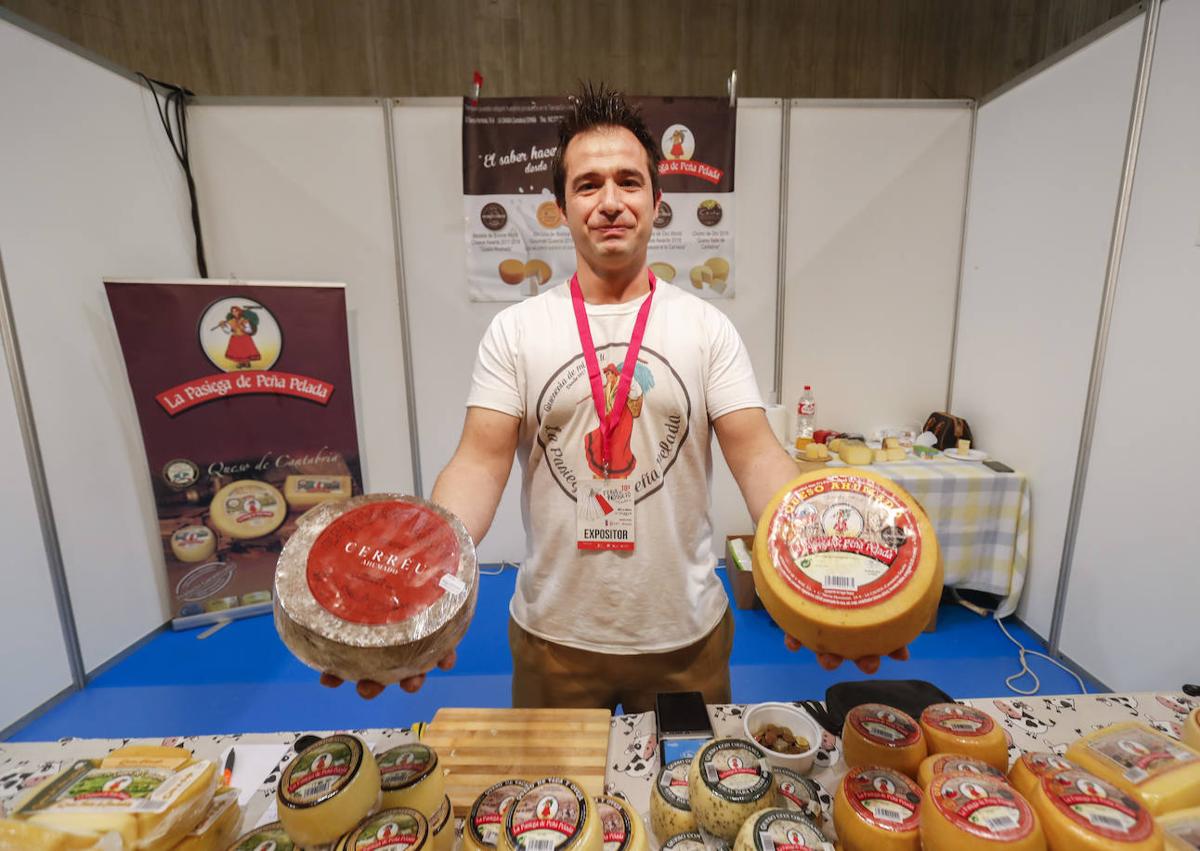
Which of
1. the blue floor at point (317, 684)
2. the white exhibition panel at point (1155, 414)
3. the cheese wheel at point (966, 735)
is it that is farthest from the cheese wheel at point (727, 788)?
the white exhibition panel at point (1155, 414)

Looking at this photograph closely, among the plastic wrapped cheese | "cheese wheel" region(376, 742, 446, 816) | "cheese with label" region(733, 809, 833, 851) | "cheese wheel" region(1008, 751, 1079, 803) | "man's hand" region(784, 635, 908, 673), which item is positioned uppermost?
the plastic wrapped cheese

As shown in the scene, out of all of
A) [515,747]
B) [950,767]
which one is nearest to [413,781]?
[515,747]

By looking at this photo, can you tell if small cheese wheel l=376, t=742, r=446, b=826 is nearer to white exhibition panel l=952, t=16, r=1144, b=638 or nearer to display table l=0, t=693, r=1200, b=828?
display table l=0, t=693, r=1200, b=828

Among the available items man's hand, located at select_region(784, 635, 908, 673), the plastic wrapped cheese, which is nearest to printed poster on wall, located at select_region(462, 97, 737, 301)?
the plastic wrapped cheese

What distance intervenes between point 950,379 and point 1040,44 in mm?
2324

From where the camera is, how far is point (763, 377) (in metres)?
3.24

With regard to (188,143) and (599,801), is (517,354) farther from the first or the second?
(188,143)

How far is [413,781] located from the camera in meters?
0.73

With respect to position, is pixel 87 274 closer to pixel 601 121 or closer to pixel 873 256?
pixel 601 121

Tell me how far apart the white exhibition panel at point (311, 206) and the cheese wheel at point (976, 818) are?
3081 mm

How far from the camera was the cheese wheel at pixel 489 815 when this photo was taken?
65 cm

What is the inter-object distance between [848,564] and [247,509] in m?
3.02

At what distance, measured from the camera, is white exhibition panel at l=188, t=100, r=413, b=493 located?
2924mm

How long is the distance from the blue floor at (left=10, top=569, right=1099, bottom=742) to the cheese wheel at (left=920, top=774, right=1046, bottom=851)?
174cm
